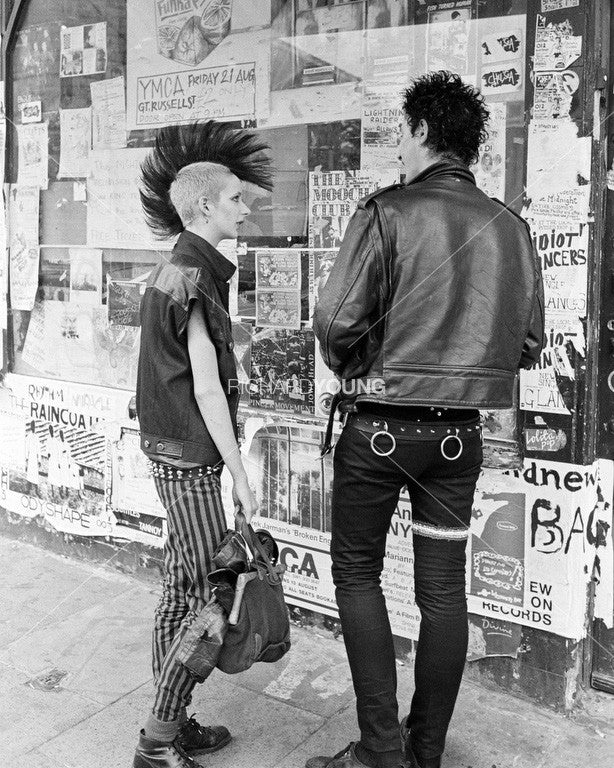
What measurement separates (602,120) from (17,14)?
3200 mm

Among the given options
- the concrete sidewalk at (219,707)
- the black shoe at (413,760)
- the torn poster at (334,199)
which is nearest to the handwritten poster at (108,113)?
the torn poster at (334,199)

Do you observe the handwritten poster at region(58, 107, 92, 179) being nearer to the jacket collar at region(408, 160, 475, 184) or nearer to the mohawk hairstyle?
the mohawk hairstyle

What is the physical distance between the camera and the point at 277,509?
12.9 ft

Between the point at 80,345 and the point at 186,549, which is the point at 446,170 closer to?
the point at 186,549

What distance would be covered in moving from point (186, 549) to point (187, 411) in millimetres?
425

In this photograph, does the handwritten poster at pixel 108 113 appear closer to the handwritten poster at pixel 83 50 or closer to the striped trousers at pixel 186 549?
the handwritten poster at pixel 83 50

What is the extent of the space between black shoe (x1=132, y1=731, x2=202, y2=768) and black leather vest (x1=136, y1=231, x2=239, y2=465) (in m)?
0.89

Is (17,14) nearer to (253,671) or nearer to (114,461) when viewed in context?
(114,461)

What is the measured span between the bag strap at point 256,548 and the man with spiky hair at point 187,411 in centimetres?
6

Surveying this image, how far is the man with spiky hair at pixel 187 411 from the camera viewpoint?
2.70 m

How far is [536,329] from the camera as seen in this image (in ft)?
8.95

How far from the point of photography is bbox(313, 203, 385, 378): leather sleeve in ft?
8.06

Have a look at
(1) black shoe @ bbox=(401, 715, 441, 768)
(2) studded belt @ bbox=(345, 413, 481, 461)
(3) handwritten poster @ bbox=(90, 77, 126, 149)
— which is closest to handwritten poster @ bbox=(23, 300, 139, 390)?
(3) handwritten poster @ bbox=(90, 77, 126, 149)

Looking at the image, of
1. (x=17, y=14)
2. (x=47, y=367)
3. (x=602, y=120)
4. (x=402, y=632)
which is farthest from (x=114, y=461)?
(x=602, y=120)
